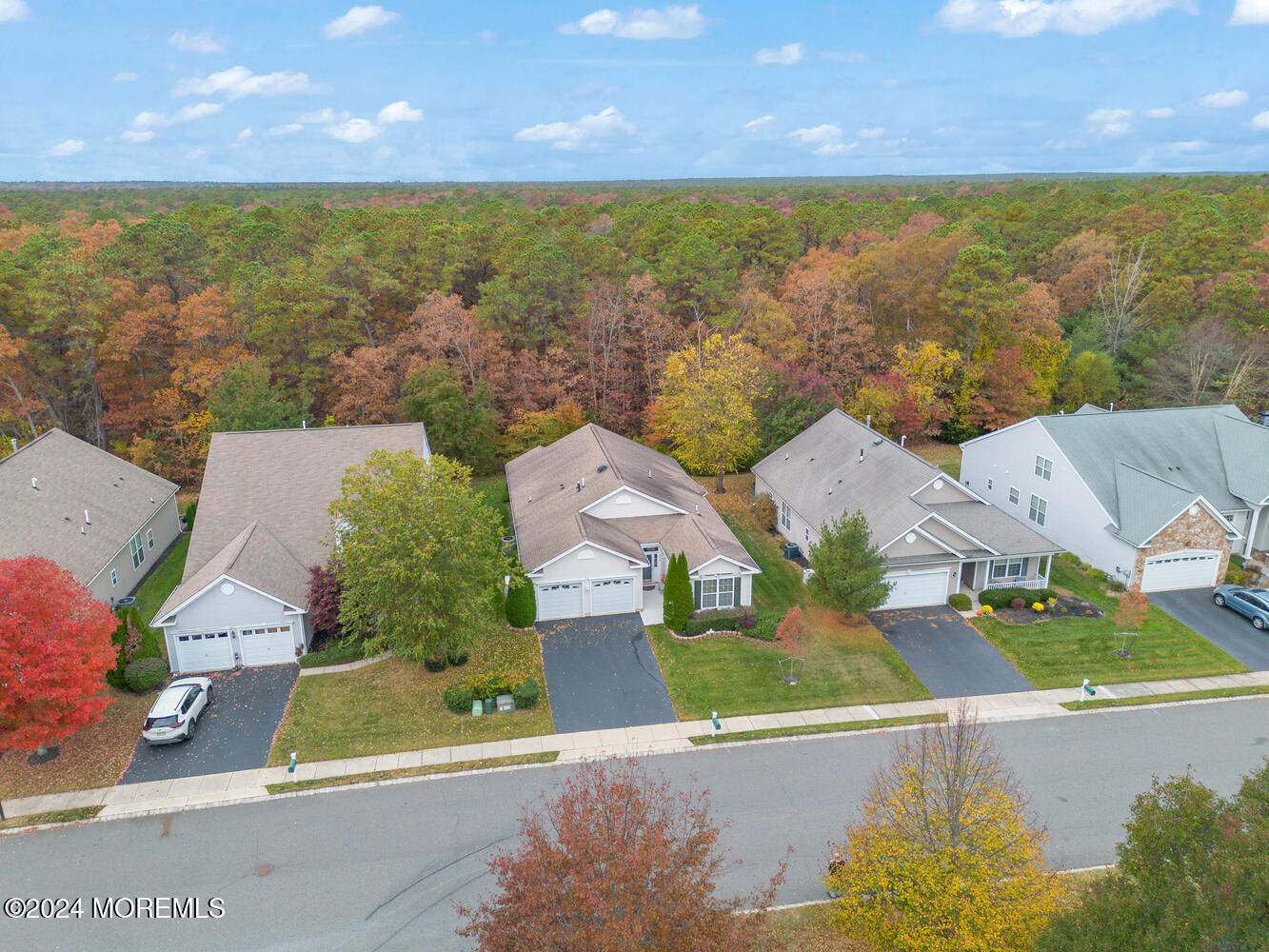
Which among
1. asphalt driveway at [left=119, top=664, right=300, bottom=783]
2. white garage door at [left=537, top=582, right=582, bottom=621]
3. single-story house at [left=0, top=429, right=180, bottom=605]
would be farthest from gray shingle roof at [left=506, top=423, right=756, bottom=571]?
single-story house at [left=0, top=429, right=180, bottom=605]

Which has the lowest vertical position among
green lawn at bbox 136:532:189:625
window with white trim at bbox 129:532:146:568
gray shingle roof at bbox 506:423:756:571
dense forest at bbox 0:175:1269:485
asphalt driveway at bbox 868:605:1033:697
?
asphalt driveway at bbox 868:605:1033:697

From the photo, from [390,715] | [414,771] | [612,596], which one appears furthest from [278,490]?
[414,771]

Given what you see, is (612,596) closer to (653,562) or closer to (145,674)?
(653,562)

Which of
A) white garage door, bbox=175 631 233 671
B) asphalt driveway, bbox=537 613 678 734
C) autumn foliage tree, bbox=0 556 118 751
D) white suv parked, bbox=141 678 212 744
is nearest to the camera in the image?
autumn foliage tree, bbox=0 556 118 751

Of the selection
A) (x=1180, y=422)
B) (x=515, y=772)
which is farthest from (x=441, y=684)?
(x=1180, y=422)

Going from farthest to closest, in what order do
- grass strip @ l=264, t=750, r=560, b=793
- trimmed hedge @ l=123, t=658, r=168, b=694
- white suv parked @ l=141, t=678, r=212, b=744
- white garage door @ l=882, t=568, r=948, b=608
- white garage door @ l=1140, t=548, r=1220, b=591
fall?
white garage door @ l=1140, t=548, r=1220, b=591 < white garage door @ l=882, t=568, r=948, b=608 < trimmed hedge @ l=123, t=658, r=168, b=694 < white suv parked @ l=141, t=678, r=212, b=744 < grass strip @ l=264, t=750, r=560, b=793

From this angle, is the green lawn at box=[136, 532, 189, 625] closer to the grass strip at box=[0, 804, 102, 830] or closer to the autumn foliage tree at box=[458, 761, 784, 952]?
the grass strip at box=[0, 804, 102, 830]

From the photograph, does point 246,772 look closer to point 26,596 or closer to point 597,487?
point 26,596
